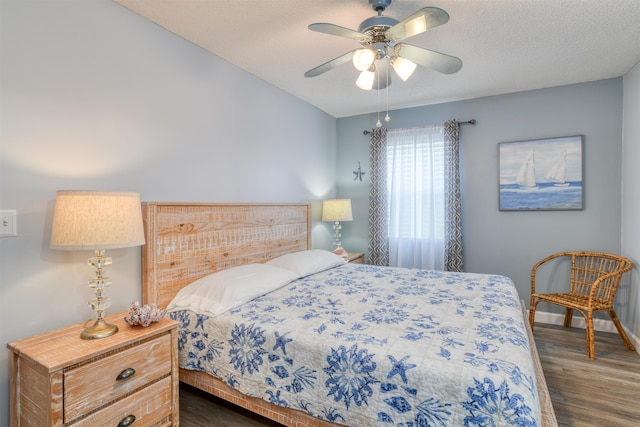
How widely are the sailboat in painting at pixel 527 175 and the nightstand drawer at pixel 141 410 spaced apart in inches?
146

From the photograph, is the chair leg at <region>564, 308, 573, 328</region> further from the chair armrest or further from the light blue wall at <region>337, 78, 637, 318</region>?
the chair armrest

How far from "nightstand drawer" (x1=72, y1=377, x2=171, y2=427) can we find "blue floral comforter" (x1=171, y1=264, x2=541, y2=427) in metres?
0.26

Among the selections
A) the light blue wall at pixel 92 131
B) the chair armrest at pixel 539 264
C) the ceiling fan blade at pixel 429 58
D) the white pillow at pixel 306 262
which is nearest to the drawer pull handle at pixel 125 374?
the light blue wall at pixel 92 131

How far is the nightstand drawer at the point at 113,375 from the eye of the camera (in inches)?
51.2

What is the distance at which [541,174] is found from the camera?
11.2 feet

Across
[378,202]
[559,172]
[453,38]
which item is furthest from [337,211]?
[559,172]

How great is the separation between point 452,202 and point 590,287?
5.09 ft

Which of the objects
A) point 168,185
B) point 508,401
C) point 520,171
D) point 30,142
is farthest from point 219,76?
point 520,171

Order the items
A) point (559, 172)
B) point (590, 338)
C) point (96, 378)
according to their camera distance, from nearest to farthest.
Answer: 1. point (96, 378)
2. point (590, 338)
3. point (559, 172)

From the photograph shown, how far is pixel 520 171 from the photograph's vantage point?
351 cm

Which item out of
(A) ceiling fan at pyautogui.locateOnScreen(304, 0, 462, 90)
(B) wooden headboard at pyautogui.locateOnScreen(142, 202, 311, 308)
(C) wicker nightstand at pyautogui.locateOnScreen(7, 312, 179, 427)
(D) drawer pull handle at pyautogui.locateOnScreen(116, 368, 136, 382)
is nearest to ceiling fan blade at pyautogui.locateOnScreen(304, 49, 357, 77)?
(A) ceiling fan at pyautogui.locateOnScreen(304, 0, 462, 90)

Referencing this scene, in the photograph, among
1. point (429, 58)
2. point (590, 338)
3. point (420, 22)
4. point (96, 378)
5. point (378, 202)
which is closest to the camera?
point (96, 378)

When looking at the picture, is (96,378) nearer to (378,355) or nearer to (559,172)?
(378,355)

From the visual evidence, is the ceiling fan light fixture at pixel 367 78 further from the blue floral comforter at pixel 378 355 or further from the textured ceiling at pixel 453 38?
the blue floral comforter at pixel 378 355
